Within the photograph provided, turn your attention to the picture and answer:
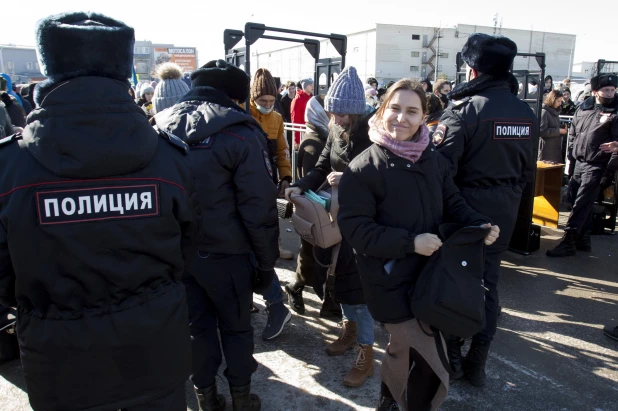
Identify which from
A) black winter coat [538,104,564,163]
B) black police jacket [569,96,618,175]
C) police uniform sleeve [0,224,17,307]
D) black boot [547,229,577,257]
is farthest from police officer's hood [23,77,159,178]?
black winter coat [538,104,564,163]

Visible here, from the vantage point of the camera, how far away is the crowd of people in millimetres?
1540

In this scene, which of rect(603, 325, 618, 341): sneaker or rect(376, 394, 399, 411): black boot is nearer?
rect(376, 394, 399, 411): black boot

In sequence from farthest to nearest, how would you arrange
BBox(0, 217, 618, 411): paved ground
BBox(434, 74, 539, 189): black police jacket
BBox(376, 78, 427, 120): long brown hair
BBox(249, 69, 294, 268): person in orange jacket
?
BBox(249, 69, 294, 268): person in orange jacket
BBox(434, 74, 539, 189): black police jacket
BBox(0, 217, 618, 411): paved ground
BBox(376, 78, 427, 120): long brown hair

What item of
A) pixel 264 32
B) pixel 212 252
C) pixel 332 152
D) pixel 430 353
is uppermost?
pixel 264 32

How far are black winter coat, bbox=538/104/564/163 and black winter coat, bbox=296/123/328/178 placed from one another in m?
5.04

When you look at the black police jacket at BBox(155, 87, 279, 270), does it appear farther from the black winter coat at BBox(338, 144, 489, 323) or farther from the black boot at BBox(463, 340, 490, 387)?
the black boot at BBox(463, 340, 490, 387)

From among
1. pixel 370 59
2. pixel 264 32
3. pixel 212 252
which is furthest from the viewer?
pixel 370 59

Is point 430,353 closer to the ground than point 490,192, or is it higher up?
closer to the ground

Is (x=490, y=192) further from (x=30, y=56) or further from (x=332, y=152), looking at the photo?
(x=30, y=56)

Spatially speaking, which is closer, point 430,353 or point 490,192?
point 430,353

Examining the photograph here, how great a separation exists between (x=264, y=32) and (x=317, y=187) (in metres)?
2.42

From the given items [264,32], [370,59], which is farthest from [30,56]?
[264,32]

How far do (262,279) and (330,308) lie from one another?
1.38m

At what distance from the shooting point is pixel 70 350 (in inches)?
62.8
